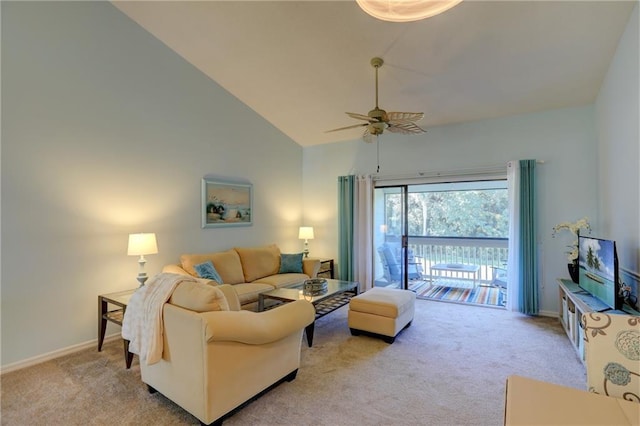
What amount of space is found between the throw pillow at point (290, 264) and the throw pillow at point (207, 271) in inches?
48.3

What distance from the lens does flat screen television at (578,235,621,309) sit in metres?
2.47

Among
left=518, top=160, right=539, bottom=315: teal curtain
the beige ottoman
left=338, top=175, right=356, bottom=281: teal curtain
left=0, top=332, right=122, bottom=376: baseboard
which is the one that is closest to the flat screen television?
left=518, top=160, right=539, bottom=315: teal curtain

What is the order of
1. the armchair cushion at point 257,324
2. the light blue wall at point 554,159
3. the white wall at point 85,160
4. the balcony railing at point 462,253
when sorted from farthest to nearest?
the balcony railing at point 462,253, the white wall at point 85,160, the light blue wall at point 554,159, the armchair cushion at point 257,324

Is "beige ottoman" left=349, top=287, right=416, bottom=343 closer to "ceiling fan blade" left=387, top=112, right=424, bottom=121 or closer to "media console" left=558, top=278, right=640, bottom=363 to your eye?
"media console" left=558, top=278, right=640, bottom=363

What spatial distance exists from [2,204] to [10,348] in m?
1.31

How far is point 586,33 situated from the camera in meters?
2.95

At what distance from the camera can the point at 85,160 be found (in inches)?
132

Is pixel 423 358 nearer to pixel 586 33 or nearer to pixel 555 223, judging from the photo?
pixel 555 223

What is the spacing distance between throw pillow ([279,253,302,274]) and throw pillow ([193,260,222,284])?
1228 millimetres

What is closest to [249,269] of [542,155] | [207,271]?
[207,271]

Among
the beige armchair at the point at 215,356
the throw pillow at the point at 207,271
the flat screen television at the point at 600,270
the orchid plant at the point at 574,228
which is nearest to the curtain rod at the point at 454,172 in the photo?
the orchid plant at the point at 574,228

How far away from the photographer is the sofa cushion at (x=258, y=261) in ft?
15.5

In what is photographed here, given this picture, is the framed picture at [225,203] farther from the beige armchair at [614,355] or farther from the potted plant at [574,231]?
the potted plant at [574,231]

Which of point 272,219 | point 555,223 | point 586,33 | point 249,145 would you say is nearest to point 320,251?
point 272,219
